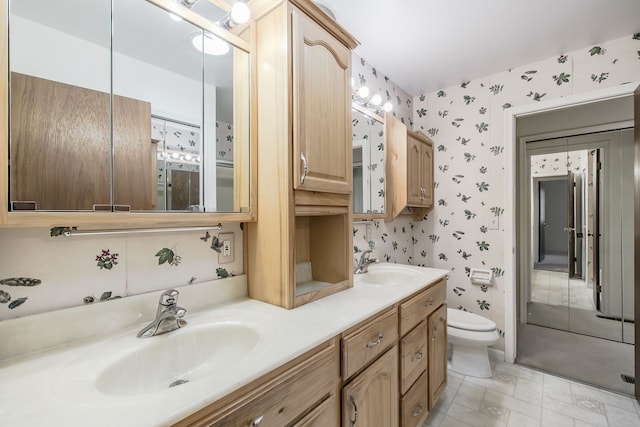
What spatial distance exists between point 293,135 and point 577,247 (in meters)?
3.79

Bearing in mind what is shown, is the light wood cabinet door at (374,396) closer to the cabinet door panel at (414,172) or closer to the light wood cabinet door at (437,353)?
the light wood cabinet door at (437,353)

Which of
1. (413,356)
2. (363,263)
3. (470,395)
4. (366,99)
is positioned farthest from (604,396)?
(366,99)

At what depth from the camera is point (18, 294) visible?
0.80m

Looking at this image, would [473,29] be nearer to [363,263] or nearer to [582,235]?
[363,263]

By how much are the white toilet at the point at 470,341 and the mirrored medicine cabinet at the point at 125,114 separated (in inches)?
72.1

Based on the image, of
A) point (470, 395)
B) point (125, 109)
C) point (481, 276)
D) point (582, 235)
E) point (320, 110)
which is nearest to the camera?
point (125, 109)

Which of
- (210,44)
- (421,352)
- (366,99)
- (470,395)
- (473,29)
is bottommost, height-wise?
(470,395)

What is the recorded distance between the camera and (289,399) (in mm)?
796

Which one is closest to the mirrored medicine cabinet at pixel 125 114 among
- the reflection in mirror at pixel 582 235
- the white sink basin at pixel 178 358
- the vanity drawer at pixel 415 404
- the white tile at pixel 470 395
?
the white sink basin at pixel 178 358

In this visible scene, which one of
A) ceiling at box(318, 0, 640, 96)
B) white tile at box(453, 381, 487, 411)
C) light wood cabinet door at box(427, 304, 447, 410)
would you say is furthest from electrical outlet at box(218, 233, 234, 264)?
white tile at box(453, 381, 487, 411)

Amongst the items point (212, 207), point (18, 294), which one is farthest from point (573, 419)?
point (18, 294)

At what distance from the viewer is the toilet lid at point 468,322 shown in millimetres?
2045

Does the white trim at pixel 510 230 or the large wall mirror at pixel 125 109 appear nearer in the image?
the large wall mirror at pixel 125 109

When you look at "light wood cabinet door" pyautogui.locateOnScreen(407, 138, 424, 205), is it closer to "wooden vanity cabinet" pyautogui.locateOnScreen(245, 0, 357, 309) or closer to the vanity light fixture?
the vanity light fixture
